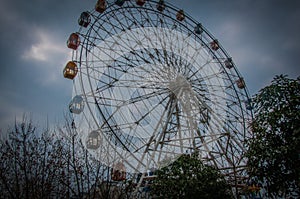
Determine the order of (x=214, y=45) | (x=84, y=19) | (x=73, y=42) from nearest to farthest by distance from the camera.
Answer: (x=73, y=42) < (x=84, y=19) < (x=214, y=45)

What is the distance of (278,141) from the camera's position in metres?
8.15

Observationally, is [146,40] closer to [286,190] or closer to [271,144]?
[271,144]

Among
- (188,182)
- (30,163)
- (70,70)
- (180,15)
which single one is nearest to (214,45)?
(180,15)

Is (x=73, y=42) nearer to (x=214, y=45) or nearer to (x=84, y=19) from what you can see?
(x=84, y=19)

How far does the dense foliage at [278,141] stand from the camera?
25.3 feet

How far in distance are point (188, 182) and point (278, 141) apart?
382 centimetres

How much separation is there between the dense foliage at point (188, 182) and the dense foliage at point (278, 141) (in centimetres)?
205

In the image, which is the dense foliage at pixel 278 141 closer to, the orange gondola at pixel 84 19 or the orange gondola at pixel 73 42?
the orange gondola at pixel 73 42

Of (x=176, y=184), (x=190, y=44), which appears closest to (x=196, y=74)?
(x=190, y=44)

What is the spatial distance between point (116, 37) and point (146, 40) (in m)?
2.48

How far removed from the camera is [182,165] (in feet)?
35.2

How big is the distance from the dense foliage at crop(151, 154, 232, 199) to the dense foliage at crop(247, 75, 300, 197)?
6.73ft

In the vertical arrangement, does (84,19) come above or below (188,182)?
above

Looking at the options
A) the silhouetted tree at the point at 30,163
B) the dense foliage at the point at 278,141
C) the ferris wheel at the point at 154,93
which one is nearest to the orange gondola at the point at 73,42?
the ferris wheel at the point at 154,93
